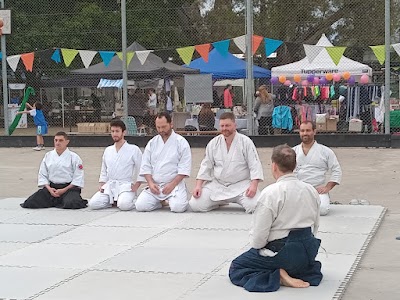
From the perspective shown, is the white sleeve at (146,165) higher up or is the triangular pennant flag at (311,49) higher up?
the triangular pennant flag at (311,49)

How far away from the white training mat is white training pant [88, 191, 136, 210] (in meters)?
0.15

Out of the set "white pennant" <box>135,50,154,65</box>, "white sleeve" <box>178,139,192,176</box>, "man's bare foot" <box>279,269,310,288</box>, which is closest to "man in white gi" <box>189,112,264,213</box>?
"white sleeve" <box>178,139,192,176</box>

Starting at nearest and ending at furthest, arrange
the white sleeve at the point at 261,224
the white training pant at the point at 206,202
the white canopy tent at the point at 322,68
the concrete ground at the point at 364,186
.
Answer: the white sleeve at the point at 261,224
the concrete ground at the point at 364,186
the white training pant at the point at 206,202
the white canopy tent at the point at 322,68

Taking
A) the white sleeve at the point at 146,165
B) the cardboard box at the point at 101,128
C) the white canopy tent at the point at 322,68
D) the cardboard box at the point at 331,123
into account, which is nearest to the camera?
the white sleeve at the point at 146,165

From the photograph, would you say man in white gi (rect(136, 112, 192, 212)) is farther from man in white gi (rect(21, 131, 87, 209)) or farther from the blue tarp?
the blue tarp

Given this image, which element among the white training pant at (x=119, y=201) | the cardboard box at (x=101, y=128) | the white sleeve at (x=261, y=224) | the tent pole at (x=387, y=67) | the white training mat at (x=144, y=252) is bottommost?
the white training mat at (x=144, y=252)

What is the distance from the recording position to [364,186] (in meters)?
11.5

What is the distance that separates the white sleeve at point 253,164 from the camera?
29.1 feet

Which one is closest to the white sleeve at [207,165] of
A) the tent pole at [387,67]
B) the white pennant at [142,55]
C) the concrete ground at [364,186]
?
the concrete ground at [364,186]

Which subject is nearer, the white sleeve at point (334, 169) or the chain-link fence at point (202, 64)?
the white sleeve at point (334, 169)

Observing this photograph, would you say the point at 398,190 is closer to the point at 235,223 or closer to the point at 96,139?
the point at 235,223

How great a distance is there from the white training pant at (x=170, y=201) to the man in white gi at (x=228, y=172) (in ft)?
0.40

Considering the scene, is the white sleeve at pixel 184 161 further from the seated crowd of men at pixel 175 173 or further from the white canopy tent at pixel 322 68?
the white canopy tent at pixel 322 68

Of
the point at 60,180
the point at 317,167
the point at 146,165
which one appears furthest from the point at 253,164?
the point at 60,180
